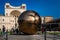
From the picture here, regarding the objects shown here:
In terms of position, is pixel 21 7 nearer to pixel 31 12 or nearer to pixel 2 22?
pixel 2 22

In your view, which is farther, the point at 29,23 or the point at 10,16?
the point at 10,16

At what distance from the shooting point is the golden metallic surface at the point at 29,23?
969 inches

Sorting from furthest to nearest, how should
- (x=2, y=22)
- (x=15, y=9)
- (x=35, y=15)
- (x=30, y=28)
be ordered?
(x=15, y=9) → (x=2, y=22) → (x=35, y=15) → (x=30, y=28)

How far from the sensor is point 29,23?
25016 mm

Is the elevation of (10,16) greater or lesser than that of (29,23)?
greater

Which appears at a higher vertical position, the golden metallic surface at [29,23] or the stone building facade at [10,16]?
the stone building facade at [10,16]

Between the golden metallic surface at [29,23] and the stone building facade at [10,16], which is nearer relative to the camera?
A: the golden metallic surface at [29,23]

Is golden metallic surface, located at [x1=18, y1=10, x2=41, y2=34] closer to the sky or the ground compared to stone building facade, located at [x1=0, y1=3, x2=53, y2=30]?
closer to the ground

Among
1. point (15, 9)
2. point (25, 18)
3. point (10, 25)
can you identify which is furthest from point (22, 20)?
point (15, 9)

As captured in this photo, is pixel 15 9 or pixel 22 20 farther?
pixel 15 9

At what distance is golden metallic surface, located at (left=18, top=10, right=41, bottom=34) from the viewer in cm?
A: 2461

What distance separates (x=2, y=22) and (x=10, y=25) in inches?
148

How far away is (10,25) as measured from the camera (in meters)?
105

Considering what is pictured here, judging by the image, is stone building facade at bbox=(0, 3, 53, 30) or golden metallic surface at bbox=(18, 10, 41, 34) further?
stone building facade at bbox=(0, 3, 53, 30)
